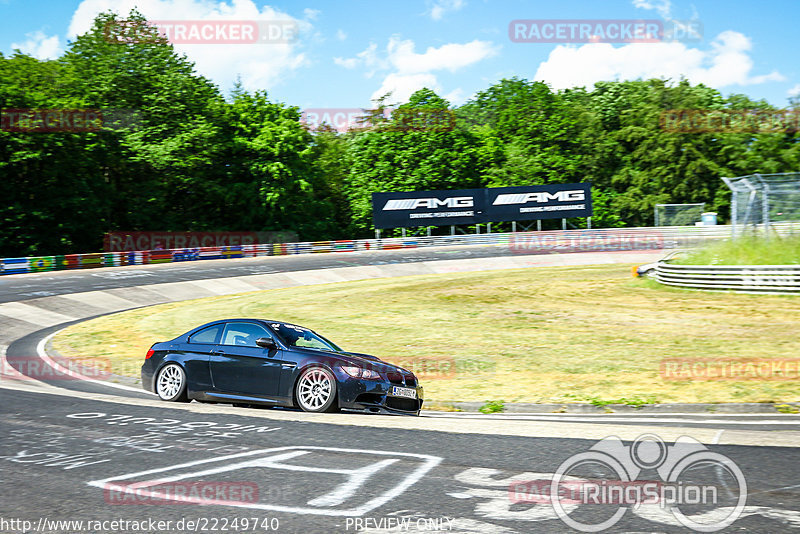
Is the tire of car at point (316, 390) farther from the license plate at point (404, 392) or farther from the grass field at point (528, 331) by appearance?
the grass field at point (528, 331)

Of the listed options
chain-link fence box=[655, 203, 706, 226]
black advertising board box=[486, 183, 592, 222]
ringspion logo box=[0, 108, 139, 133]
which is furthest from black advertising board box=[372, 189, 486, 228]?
ringspion logo box=[0, 108, 139, 133]

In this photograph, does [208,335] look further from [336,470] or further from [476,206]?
[476,206]

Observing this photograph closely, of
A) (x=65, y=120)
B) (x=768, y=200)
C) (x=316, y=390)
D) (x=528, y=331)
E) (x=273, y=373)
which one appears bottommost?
(x=528, y=331)

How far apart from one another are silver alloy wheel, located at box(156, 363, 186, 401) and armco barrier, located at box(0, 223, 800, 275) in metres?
32.7

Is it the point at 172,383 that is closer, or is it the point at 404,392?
the point at 404,392

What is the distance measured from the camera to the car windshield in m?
11.1

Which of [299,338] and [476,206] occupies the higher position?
[476,206]

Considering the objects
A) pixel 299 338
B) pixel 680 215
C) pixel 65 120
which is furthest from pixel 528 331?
pixel 680 215

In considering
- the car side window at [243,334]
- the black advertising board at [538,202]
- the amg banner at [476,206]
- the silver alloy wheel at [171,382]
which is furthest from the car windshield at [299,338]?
the black advertising board at [538,202]

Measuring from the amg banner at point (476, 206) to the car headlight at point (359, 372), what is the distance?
48.6 meters

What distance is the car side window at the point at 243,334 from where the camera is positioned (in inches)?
438

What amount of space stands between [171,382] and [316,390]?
284 cm

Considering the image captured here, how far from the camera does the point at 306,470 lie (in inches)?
263

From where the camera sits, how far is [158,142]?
58.3 metres
